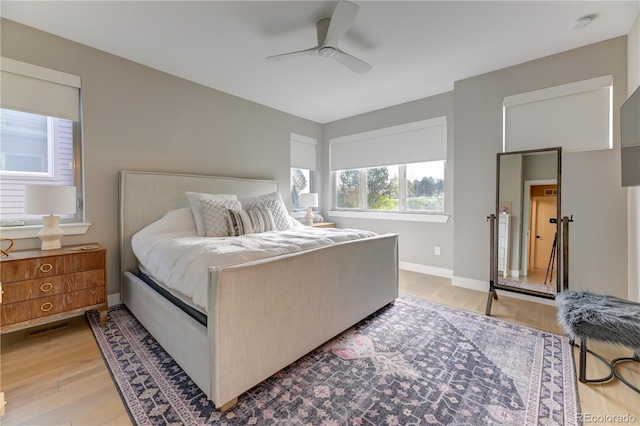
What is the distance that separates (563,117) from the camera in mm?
2576

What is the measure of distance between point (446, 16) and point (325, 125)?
10.1ft

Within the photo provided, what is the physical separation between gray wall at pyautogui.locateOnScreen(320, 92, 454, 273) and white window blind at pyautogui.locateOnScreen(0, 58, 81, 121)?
3.55m

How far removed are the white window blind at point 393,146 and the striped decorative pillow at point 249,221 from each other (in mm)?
2225

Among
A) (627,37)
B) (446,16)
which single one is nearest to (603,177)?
(627,37)

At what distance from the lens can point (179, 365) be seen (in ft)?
5.34

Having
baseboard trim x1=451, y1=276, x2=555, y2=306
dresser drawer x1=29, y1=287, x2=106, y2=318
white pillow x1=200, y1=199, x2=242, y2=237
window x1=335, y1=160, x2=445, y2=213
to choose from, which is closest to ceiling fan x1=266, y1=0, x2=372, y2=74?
white pillow x1=200, y1=199, x2=242, y2=237

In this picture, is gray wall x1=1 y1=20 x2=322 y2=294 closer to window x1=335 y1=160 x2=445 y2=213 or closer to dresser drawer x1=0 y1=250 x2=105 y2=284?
dresser drawer x1=0 y1=250 x2=105 y2=284

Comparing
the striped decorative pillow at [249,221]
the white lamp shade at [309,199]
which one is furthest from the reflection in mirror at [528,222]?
the white lamp shade at [309,199]

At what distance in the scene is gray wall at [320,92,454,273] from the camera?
142 inches

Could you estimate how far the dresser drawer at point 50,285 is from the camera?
1.84 meters

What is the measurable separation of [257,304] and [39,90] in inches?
106

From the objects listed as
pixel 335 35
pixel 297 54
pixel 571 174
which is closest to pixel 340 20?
pixel 335 35

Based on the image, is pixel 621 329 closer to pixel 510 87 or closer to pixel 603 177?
pixel 603 177

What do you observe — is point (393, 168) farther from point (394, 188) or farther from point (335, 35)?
point (335, 35)
